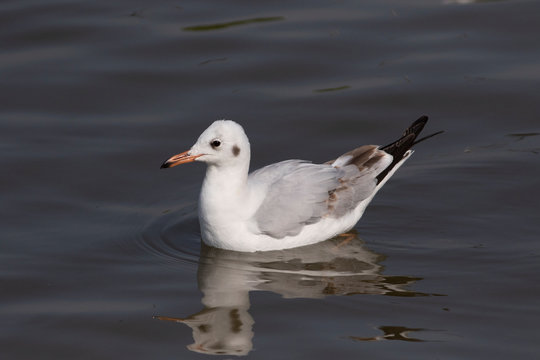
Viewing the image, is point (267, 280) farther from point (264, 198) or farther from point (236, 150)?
point (236, 150)

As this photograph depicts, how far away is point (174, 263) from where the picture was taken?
28.9ft

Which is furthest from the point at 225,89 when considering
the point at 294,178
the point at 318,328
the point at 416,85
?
the point at 318,328

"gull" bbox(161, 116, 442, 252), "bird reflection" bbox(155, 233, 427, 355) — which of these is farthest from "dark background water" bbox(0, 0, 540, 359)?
"gull" bbox(161, 116, 442, 252)

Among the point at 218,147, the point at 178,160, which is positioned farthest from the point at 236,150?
the point at 178,160

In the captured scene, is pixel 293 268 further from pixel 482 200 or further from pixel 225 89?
pixel 225 89

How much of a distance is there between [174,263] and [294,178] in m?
1.33

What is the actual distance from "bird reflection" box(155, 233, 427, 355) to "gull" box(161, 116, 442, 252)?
127 mm

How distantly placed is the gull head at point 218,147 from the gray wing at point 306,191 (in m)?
0.51

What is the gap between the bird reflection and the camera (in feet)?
24.8

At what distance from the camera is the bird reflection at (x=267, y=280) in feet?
24.8

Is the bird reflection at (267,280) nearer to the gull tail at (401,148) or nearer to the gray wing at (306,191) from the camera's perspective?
the gray wing at (306,191)

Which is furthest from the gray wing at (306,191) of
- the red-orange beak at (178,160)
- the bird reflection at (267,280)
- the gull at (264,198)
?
the red-orange beak at (178,160)

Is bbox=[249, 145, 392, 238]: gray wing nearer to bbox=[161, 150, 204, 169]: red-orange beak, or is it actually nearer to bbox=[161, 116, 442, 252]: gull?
bbox=[161, 116, 442, 252]: gull

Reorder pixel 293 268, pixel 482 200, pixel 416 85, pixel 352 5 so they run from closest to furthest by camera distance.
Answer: pixel 293 268 → pixel 482 200 → pixel 416 85 → pixel 352 5
